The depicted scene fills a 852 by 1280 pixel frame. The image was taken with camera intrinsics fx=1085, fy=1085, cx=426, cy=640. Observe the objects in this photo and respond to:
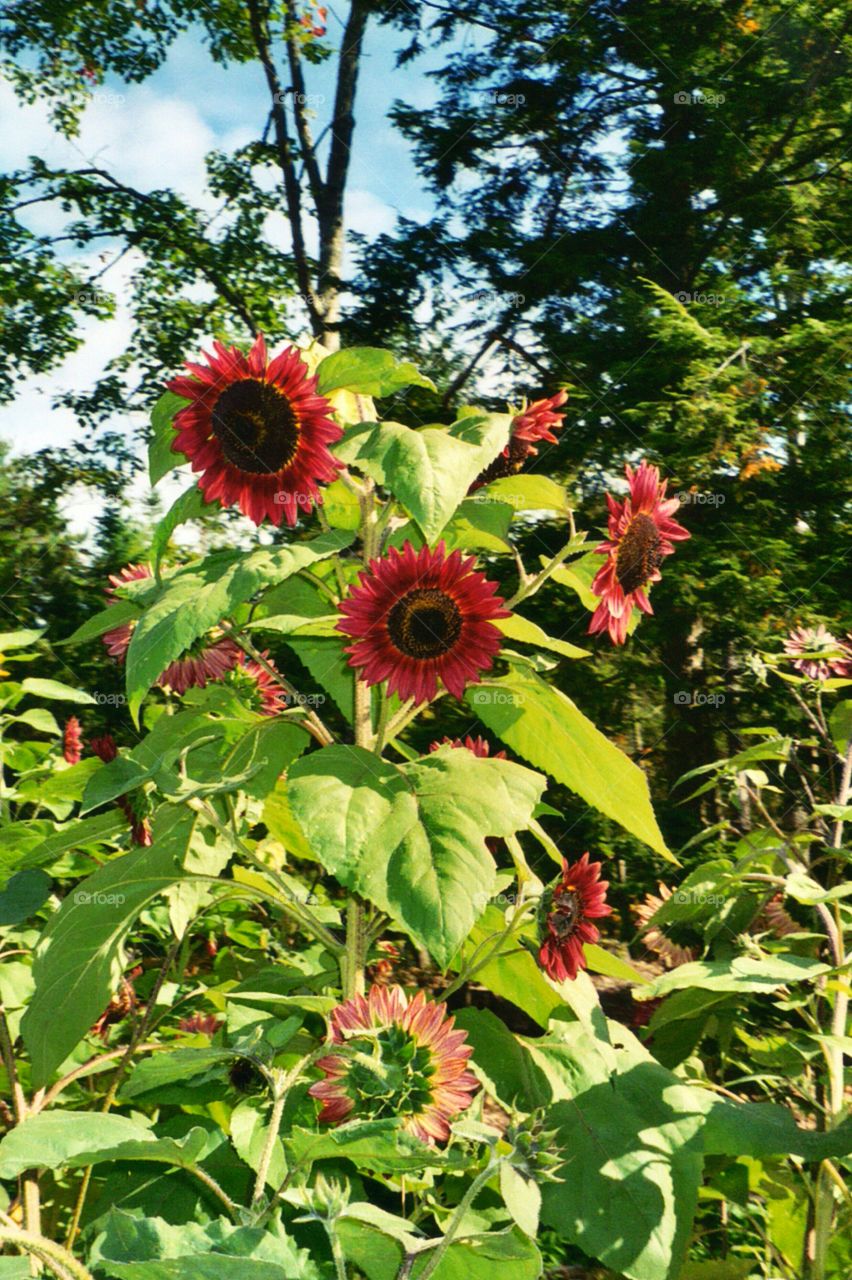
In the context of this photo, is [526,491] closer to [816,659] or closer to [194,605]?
[194,605]

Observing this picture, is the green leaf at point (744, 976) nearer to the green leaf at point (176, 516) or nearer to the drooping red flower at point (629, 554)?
the drooping red flower at point (629, 554)

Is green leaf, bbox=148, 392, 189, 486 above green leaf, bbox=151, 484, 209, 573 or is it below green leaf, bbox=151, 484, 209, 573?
above

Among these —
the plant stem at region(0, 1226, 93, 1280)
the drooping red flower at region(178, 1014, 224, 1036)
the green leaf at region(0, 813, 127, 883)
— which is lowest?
the drooping red flower at region(178, 1014, 224, 1036)

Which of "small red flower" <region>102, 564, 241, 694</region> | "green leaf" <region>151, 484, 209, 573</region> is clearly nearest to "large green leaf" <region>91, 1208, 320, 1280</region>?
"green leaf" <region>151, 484, 209, 573</region>

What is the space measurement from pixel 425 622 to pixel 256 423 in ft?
1.01

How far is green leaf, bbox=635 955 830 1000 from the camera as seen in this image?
4.34 ft

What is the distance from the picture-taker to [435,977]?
4617mm

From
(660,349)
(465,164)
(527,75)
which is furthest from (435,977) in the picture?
(527,75)

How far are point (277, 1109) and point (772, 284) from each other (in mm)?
6825

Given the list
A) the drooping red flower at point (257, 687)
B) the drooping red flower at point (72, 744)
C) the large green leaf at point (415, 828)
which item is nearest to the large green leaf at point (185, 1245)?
the large green leaf at point (415, 828)

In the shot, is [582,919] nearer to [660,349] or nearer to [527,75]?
[660,349]

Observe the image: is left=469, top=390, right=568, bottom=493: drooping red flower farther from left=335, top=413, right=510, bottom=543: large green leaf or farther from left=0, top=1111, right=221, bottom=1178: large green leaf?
left=0, top=1111, right=221, bottom=1178: large green leaf

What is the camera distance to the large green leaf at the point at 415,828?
1004 millimetres

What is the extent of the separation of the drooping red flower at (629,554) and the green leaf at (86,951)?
0.59 meters
